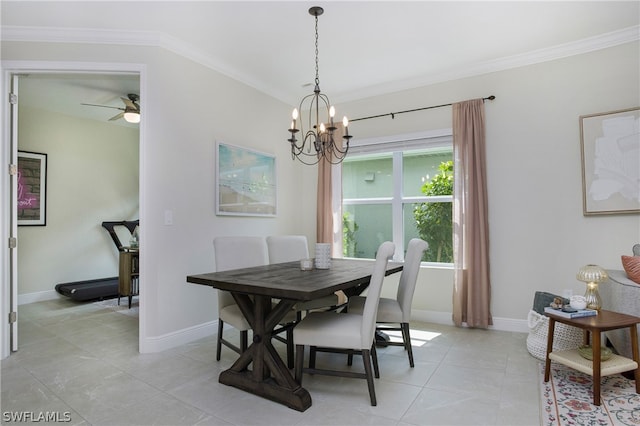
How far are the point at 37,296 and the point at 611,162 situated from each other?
7.02m

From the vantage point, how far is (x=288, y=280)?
7.24 feet

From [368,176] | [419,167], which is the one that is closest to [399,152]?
[419,167]

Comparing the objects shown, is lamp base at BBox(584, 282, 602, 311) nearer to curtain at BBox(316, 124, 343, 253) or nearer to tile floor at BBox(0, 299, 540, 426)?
tile floor at BBox(0, 299, 540, 426)

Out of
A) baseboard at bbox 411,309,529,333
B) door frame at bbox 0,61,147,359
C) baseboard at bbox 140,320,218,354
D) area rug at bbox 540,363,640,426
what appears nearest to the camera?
area rug at bbox 540,363,640,426

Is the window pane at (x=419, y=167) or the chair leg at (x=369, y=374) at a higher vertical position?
the window pane at (x=419, y=167)

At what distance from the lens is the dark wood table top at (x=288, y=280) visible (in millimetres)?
1921

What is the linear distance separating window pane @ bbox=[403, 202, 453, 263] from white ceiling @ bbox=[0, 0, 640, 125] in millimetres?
1469

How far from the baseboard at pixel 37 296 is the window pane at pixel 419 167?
5.18m

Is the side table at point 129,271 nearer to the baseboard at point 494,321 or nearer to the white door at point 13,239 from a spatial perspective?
the white door at point 13,239

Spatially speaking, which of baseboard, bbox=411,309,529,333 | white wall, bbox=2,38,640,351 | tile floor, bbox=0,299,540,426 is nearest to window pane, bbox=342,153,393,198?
white wall, bbox=2,38,640,351

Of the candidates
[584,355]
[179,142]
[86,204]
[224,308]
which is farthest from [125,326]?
[584,355]

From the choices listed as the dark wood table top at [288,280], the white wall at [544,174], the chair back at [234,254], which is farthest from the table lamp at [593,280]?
the chair back at [234,254]

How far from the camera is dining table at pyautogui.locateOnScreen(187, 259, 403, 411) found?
2.02m

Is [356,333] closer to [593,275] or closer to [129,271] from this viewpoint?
[593,275]
